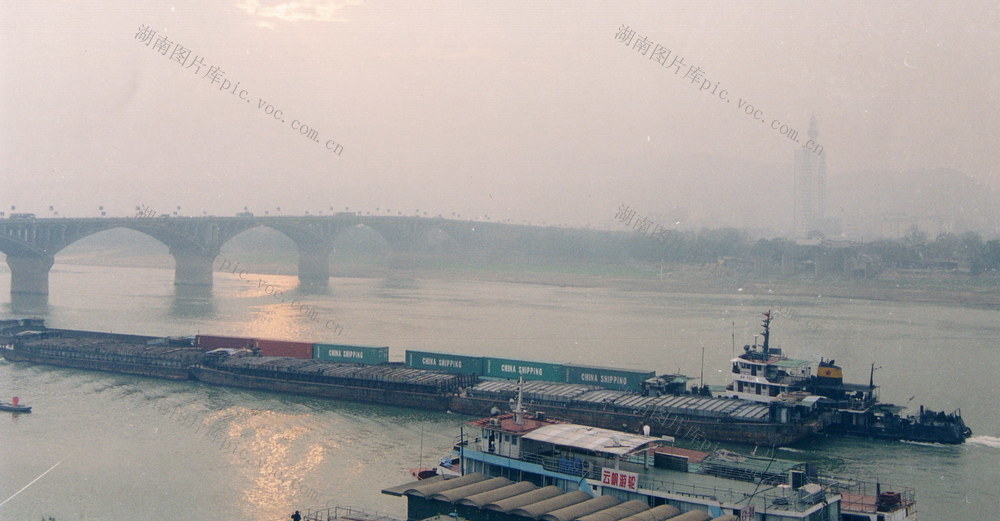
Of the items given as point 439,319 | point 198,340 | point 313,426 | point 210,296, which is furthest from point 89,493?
point 210,296

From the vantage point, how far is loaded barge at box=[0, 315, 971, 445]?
82.6 feet

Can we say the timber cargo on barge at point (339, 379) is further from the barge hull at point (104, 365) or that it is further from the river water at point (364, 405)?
the barge hull at point (104, 365)

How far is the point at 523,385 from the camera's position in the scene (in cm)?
2675

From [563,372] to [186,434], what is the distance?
40.4 ft

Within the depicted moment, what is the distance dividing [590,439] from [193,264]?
69223 mm

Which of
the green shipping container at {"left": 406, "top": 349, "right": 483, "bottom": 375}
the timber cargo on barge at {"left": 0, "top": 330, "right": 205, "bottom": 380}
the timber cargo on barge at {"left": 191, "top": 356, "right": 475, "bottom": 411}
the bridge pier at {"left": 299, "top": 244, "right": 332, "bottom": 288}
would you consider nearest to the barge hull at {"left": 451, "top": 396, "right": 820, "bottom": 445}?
the timber cargo on barge at {"left": 191, "top": 356, "right": 475, "bottom": 411}

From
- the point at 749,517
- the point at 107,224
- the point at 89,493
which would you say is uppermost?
the point at 107,224

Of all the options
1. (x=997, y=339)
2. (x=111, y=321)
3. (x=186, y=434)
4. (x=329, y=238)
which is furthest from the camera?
(x=329, y=238)

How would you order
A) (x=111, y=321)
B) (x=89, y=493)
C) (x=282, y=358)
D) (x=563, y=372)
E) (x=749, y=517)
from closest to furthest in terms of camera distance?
(x=749, y=517) → (x=89, y=493) → (x=563, y=372) → (x=282, y=358) → (x=111, y=321)

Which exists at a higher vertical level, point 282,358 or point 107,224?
point 107,224

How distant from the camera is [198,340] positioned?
126 ft

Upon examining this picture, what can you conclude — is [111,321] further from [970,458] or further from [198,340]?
[970,458]

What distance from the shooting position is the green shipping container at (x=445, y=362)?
32281mm

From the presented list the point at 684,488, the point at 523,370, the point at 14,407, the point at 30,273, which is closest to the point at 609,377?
the point at 523,370
